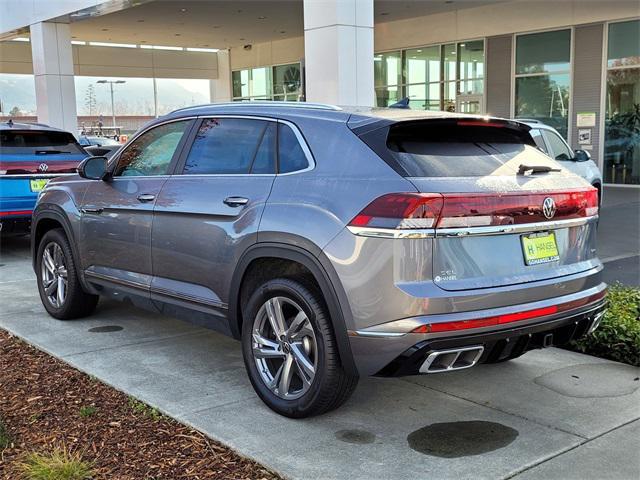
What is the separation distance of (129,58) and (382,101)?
40.8ft

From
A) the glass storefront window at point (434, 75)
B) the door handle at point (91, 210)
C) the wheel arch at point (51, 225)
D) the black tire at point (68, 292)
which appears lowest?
the black tire at point (68, 292)

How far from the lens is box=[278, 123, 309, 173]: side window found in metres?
4.05

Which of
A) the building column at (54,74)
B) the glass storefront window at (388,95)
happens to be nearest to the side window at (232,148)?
the building column at (54,74)

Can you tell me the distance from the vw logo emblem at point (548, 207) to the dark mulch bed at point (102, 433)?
1981mm

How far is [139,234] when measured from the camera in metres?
5.06

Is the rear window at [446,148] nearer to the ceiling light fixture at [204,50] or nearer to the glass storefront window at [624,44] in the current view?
the glass storefront window at [624,44]

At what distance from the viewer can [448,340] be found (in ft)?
11.2

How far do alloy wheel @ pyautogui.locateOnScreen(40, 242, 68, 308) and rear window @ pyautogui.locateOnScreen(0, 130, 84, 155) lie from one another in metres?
3.67

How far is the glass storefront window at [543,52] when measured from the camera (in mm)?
19516

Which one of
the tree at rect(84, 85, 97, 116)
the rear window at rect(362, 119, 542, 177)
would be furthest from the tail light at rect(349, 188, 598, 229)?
the tree at rect(84, 85, 97, 116)

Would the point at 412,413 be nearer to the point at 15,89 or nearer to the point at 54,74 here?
the point at 54,74

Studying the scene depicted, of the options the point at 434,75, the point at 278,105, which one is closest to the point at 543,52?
the point at 434,75

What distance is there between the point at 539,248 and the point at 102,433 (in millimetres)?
2620

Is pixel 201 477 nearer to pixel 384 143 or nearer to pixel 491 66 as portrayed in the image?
pixel 384 143
